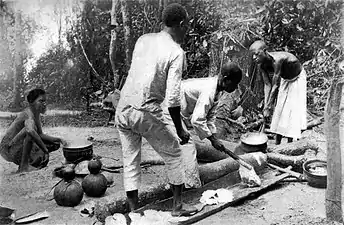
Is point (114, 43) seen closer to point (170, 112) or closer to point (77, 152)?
point (77, 152)

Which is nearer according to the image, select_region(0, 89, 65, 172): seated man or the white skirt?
select_region(0, 89, 65, 172): seated man

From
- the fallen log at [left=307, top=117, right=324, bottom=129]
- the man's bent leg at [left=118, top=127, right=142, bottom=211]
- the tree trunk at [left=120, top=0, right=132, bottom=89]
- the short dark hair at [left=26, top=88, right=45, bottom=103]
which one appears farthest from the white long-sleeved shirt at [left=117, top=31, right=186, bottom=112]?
the fallen log at [left=307, top=117, right=324, bottom=129]

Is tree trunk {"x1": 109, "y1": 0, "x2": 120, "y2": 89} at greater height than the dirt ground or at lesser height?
greater

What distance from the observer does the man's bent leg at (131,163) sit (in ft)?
13.8

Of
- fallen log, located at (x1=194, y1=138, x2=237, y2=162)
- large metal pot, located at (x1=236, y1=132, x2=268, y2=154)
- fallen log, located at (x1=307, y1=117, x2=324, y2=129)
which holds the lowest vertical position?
fallen log, located at (x1=194, y1=138, x2=237, y2=162)

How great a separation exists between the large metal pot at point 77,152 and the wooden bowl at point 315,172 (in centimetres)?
246

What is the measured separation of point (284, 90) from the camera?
6.34m

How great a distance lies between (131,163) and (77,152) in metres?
1.22

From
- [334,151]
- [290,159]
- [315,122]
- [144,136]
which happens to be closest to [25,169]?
[144,136]

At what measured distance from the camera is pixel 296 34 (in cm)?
634

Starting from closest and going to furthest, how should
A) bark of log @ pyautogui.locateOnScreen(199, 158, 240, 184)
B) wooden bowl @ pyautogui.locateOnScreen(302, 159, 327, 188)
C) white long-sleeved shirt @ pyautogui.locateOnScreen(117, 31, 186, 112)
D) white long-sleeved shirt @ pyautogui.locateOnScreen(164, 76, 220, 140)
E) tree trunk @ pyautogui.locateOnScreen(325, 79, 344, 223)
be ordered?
tree trunk @ pyautogui.locateOnScreen(325, 79, 344, 223), white long-sleeved shirt @ pyautogui.locateOnScreen(117, 31, 186, 112), white long-sleeved shirt @ pyautogui.locateOnScreen(164, 76, 220, 140), wooden bowl @ pyautogui.locateOnScreen(302, 159, 327, 188), bark of log @ pyautogui.locateOnScreen(199, 158, 240, 184)

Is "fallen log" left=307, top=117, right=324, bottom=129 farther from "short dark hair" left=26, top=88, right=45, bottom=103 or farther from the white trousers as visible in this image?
"short dark hair" left=26, top=88, right=45, bottom=103

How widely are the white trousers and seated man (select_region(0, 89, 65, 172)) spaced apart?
1.50 m

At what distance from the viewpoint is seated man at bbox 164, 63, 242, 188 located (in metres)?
4.52
